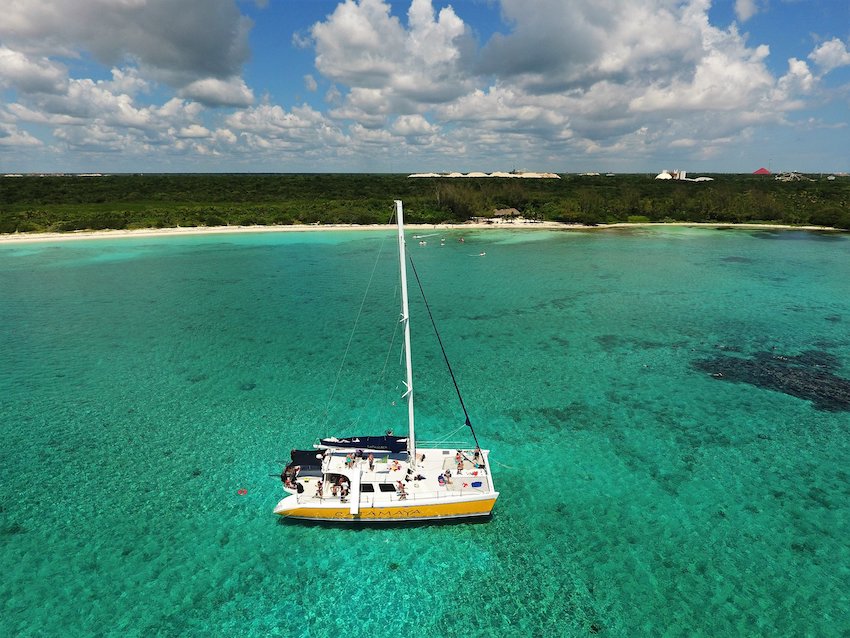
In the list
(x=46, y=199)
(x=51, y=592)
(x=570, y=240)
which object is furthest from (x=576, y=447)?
(x=46, y=199)

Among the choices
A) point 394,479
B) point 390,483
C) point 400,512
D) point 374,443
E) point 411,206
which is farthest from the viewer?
point 411,206

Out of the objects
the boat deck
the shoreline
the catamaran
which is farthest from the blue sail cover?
the shoreline

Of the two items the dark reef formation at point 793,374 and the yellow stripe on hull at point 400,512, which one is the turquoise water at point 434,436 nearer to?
the yellow stripe on hull at point 400,512

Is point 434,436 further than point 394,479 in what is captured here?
Yes

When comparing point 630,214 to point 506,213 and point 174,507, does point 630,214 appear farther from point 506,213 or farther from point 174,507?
point 174,507

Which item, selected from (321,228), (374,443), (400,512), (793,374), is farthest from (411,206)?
(400,512)

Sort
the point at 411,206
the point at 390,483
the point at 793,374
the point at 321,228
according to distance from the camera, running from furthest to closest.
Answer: the point at 411,206
the point at 321,228
the point at 793,374
the point at 390,483

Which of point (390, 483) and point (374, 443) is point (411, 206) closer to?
point (374, 443)
